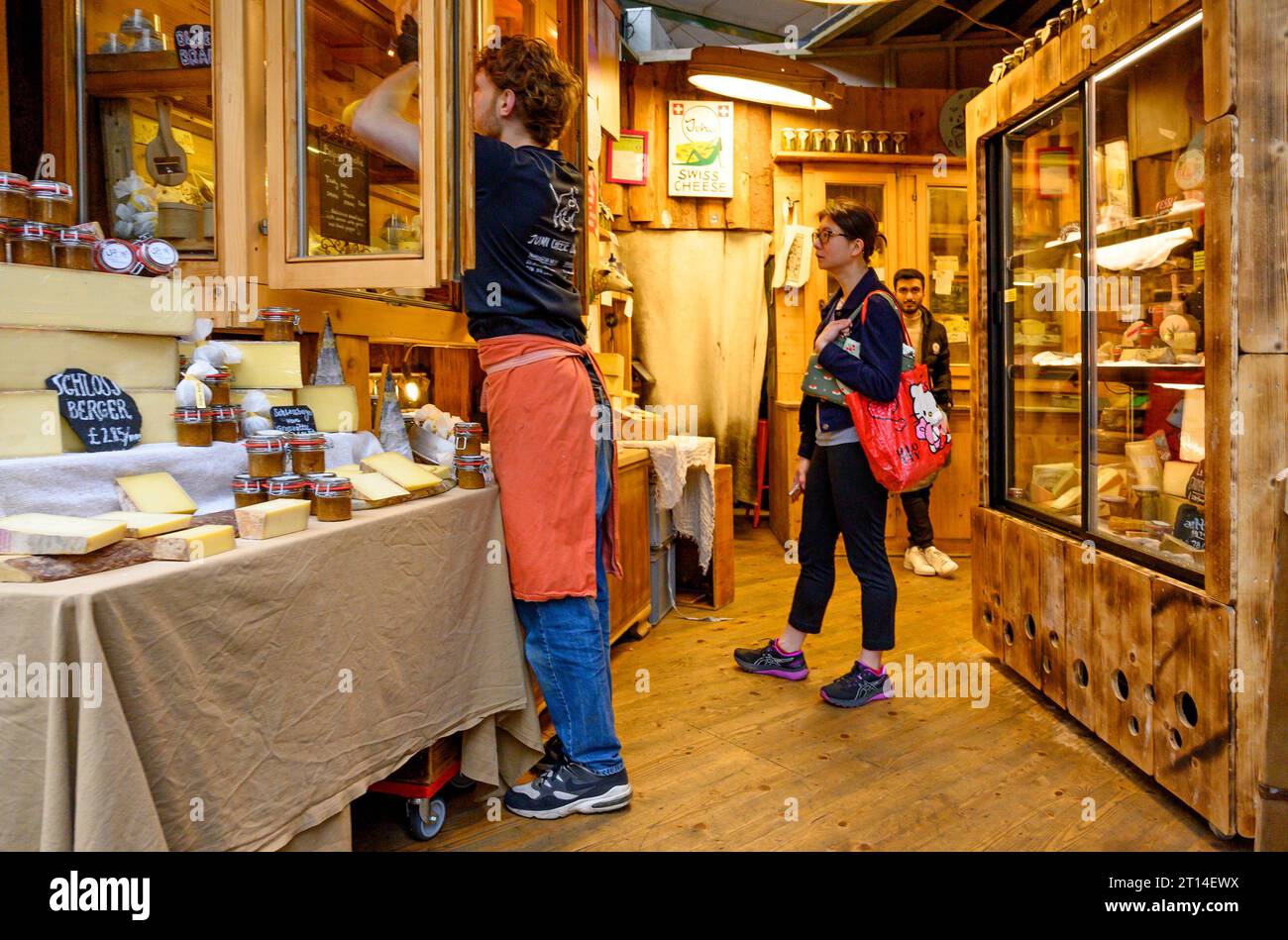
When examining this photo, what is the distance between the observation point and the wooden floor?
2338 millimetres

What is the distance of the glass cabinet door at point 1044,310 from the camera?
3.29 m

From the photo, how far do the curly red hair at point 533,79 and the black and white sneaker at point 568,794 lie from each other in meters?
1.60

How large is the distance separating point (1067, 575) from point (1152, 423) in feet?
1.72

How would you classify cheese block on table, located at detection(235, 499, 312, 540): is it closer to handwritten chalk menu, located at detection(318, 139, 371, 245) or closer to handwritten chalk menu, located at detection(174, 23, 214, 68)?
handwritten chalk menu, located at detection(318, 139, 371, 245)

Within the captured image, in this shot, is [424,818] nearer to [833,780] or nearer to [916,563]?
[833,780]

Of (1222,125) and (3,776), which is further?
(1222,125)

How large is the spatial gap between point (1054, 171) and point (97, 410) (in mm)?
3123

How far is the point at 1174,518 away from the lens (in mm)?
2748

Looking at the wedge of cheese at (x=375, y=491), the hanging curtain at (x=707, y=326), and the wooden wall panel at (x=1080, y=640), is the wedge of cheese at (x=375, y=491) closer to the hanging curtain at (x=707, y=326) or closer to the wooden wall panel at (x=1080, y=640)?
the wooden wall panel at (x=1080, y=640)

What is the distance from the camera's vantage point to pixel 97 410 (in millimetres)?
1774

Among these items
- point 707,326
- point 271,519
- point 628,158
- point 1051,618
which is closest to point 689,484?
point 1051,618

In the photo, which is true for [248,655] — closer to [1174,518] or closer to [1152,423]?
[1174,518]

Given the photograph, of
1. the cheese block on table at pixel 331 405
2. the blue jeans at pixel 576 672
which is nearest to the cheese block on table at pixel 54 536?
the cheese block on table at pixel 331 405
